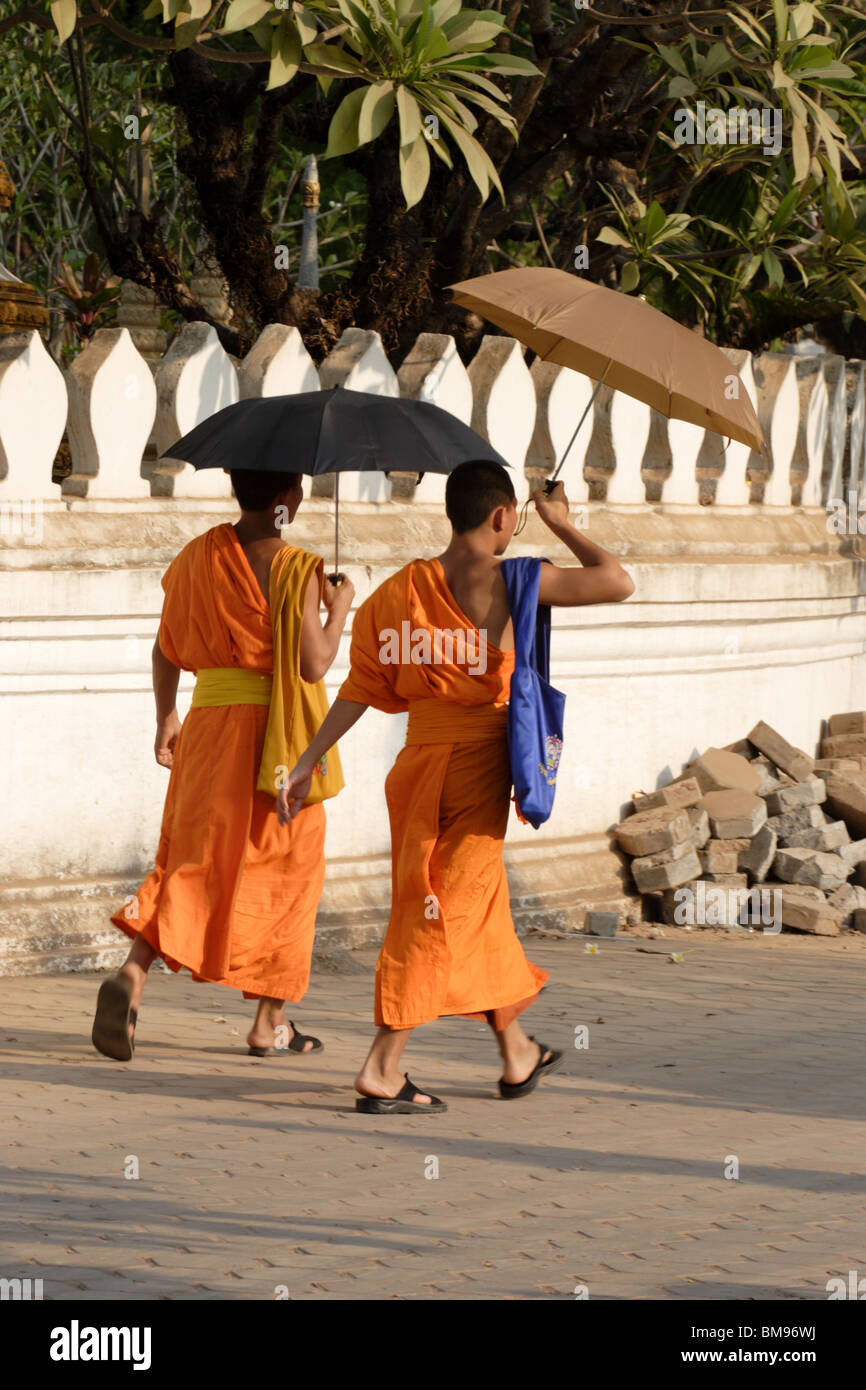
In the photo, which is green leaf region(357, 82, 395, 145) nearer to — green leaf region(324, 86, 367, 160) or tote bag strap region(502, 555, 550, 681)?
green leaf region(324, 86, 367, 160)

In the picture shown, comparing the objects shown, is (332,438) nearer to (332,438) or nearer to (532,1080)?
(332,438)

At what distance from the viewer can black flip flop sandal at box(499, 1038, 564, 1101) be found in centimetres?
514

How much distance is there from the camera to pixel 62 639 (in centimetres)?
630

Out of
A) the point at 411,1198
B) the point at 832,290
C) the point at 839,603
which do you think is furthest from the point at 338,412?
the point at 832,290

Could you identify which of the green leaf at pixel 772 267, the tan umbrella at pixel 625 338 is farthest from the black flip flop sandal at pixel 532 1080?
the green leaf at pixel 772 267

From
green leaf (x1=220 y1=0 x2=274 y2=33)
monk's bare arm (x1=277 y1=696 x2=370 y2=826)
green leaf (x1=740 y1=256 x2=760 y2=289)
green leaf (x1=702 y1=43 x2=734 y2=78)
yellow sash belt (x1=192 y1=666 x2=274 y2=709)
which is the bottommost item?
monk's bare arm (x1=277 y1=696 x2=370 y2=826)

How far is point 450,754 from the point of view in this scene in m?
5.02

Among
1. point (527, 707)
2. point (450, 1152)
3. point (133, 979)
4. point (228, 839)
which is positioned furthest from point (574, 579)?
point (133, 979)

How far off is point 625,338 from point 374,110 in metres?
1.06

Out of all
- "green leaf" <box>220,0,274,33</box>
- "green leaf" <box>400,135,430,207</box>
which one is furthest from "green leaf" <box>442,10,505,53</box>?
"green leaf" <box>220,0,274,33</box>

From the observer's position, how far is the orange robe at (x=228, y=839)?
5.33m

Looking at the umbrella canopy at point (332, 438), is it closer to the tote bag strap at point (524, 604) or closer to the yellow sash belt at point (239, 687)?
the tote bag strap at point (524, 604)

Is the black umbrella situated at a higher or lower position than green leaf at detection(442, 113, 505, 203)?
lower

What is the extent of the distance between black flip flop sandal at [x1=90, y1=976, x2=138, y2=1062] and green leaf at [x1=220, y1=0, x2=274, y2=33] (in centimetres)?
270
